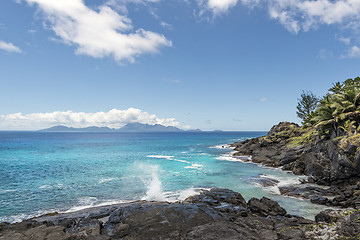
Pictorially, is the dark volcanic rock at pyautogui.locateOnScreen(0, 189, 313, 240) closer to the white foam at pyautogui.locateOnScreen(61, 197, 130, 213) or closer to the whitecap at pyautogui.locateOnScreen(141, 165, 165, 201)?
the white foam at pyautogui.locateOnScreen(61, 197, 130, 213)

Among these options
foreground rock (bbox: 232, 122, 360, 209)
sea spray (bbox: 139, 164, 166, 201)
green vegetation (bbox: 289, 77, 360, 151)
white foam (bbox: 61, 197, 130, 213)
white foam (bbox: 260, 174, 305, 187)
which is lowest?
sea spray (bbox: 139, 164, 166, 201)

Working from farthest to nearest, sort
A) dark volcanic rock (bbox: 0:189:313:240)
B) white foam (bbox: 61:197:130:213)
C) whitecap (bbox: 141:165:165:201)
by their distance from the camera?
whitecap (bbox: 141:165:165:201) < white foam (bbox: 61:197:130:213) < dark volcanic rock (bbox: 0:189:313:240)

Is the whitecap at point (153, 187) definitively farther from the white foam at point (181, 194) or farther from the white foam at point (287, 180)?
the white foam at point (287, 180)

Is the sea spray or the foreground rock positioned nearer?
the foreground rock

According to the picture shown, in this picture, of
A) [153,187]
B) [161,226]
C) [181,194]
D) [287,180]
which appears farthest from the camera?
[287,180]

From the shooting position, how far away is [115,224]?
1155 centimetres

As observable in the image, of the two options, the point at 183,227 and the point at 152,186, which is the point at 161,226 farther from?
the point at 152,186

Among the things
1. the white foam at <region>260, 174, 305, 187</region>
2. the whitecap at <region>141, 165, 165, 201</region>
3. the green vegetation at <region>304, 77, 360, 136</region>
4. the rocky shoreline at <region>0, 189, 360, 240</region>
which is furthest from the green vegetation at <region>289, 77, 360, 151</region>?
the whitecap at <region>141, 165, 165, 201</region>

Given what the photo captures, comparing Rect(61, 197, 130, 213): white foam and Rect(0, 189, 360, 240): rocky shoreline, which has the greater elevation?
Rect(0, 189, 360, 240): rocky shoreline

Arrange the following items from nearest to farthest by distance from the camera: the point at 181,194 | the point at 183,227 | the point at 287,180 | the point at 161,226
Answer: the point at 183,227
the point at 161,226
the point at 181,194
the point at 287,180

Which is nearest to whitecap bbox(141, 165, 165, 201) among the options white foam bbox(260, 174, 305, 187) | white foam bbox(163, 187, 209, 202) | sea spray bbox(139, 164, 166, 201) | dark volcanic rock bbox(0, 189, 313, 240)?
sea spray bbox(139, 164, 166, 201)

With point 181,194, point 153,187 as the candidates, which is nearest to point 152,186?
point 153,187

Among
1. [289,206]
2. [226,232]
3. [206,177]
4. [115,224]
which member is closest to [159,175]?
[206,177]

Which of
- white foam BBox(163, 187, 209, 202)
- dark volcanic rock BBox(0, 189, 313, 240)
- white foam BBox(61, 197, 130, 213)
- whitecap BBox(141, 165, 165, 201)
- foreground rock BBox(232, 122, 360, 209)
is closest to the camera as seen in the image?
dark volcanic rock BBox(0, 189, 313, 240)
